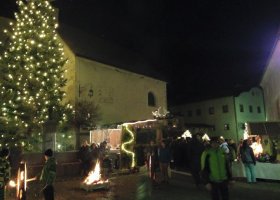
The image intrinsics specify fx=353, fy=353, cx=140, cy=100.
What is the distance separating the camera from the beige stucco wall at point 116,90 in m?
30.0

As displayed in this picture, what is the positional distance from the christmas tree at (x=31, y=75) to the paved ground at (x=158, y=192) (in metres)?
5.34

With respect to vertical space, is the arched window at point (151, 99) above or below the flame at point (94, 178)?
above

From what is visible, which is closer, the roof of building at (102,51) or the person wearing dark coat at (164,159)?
the person wearing dark coat at (164,159)

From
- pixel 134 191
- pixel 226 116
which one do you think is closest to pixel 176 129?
pixel 134 191

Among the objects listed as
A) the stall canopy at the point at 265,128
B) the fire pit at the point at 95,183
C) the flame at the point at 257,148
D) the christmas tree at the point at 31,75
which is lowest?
the fire pit at the point at 95,183

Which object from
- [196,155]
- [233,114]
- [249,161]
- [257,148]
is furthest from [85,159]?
[233,114]

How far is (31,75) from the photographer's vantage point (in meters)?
20.6

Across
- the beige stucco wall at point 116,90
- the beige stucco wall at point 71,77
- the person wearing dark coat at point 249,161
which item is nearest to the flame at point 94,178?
the person wearing dark coat at point 249,161

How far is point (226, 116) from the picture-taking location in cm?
4928

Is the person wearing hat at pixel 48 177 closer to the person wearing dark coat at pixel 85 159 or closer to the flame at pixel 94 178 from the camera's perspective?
the flame at pixel 94 178

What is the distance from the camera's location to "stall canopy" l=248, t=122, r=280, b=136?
18016 mm

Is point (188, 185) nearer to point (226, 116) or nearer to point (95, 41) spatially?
Answer: point (95, 41)

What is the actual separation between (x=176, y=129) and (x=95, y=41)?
16.9m

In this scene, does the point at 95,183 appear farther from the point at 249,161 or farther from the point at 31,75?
the point at 31,75
